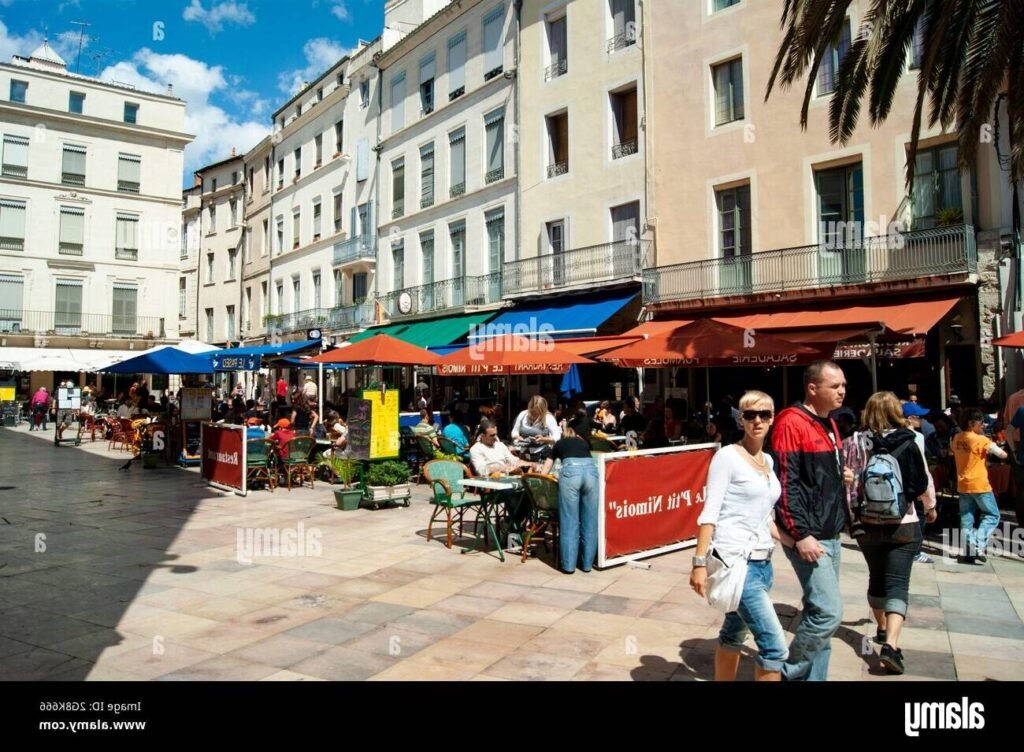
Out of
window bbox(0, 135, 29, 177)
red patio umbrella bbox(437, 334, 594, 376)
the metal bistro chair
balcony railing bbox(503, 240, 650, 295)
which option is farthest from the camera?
window bbox(0, 135, 29, 177)

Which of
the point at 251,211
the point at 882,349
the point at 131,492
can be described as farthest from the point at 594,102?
the point at 251,211

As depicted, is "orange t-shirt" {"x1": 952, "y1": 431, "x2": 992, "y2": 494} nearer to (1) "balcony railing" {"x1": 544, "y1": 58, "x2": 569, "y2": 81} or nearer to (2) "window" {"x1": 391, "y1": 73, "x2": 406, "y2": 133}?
(1) "balcony railing" {"x1": 544, "y1": 58, "x2": 569, "y2": 81}

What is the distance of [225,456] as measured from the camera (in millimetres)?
12469

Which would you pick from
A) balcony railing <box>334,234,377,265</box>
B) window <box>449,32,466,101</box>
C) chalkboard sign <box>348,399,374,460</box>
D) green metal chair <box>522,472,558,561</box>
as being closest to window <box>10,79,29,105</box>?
balcony railing <box>334,234,377,265</box>

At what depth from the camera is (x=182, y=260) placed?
46.9m

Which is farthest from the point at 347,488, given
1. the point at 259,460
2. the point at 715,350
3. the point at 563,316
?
the point at 563,316

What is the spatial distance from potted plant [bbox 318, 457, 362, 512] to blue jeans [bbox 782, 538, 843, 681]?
7.79 metres

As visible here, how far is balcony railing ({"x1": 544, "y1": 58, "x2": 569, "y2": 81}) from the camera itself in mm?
21956

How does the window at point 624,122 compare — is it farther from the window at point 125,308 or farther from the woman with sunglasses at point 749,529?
the window at point 125,308

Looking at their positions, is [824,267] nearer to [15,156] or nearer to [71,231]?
[71,231]

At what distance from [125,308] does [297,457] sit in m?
33.6

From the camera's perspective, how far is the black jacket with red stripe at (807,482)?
3666 millimetres
